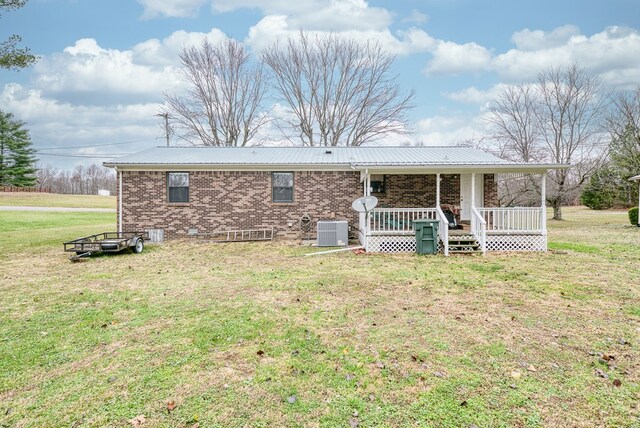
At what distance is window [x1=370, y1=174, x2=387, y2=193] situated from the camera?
13773 millimetres

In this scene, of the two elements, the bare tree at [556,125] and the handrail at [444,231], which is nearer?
the handrail at [444,231]

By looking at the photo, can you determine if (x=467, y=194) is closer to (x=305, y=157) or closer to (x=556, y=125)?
(x=305, y=157)

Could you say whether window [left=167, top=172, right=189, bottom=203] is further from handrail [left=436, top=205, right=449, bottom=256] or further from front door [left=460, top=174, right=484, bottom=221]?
A: front door [left=460, top=174, right=484, bottom=221]

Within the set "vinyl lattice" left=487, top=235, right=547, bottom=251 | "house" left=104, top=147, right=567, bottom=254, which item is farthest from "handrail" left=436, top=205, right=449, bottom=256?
"house" left=104, top=147, right=567, bottom=254

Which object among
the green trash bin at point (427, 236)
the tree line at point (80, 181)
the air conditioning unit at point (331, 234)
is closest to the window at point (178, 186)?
the air conditioning unit at point (331, 234)

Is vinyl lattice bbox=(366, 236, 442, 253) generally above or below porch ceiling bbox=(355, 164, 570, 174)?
below

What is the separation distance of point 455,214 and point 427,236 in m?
3.14

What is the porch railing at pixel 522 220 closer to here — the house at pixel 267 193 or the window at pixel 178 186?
the house at pixel 267 193

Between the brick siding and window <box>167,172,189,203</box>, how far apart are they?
0.58 ft

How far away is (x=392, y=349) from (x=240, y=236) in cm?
1021

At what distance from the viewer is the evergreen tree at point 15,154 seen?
41875 millimetres

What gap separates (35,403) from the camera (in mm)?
3004

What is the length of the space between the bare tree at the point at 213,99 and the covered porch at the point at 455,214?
17543 mm

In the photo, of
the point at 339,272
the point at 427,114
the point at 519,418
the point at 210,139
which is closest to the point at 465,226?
the point at 339,272
